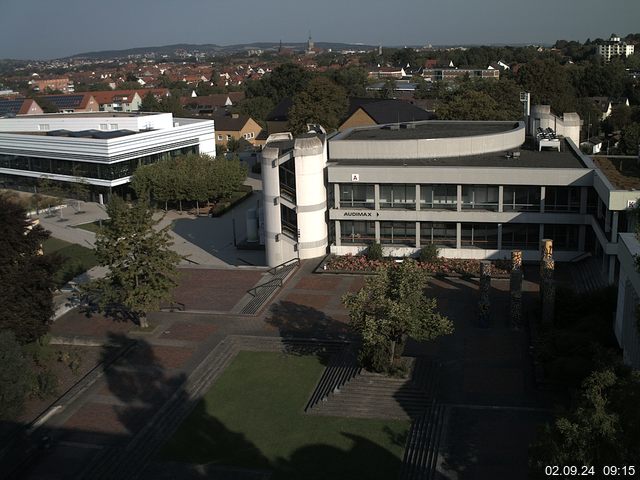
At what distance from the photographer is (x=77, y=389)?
25.4 meters

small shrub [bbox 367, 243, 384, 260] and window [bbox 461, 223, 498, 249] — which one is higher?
window [bbox 461, 223, 498, 249]

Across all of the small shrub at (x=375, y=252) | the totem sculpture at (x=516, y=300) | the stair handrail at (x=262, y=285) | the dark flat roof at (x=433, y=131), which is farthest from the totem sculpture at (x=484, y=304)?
the dark flat roof at (x=433, y=131)

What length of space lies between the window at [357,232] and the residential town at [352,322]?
128mm

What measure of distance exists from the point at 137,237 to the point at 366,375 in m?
11.2

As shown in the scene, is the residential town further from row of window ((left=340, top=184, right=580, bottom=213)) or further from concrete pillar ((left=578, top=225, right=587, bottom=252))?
concrete pillar ((left=578, top=225, right=587, bottom=252))

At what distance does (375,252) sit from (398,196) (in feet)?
10.9

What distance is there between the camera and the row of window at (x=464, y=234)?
122 feet

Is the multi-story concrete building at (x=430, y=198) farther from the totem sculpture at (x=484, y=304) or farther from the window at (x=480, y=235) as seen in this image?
the totem sculpture at (x=484, y=304)

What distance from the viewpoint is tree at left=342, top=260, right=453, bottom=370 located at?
78.3 ft

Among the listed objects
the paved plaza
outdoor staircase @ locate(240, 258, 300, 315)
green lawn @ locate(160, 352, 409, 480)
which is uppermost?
outdoor staircase @ locate(240, 258, 300, 315)

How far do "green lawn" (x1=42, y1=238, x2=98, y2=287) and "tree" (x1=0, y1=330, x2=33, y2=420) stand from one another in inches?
589

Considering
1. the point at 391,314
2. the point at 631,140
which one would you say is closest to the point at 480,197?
the point at 391,314

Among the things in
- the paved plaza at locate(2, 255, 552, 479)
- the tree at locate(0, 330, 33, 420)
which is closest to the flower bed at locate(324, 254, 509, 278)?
the paved plaza at locate(2, 255, 552, 479)

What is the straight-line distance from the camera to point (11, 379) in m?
22.0
